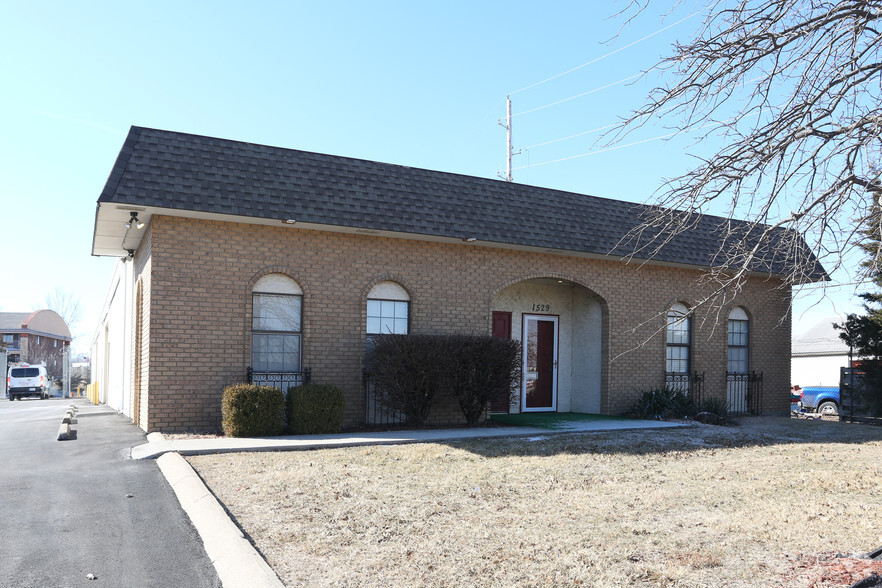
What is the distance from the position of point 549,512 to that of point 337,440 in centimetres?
519

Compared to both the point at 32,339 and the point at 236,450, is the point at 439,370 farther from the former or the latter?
the point at 32,339

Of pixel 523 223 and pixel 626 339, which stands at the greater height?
pixel 523 223

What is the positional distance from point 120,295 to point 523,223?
12107 millimetres

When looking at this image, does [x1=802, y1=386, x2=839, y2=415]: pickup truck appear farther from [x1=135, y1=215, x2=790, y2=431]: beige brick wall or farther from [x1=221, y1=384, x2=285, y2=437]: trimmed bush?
[x1=221, y1=384, x2=285, y2=437]: trimmed bush

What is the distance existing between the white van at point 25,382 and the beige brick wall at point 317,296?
1249 inches

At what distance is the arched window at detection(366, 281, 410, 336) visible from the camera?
13406 mm

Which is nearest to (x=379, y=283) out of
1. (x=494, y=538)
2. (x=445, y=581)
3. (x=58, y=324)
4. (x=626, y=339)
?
(x=626, y=339)

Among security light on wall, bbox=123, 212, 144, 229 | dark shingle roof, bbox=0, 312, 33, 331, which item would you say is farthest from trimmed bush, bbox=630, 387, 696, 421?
dark shingle roof, bbox=0, 312, 33, 331

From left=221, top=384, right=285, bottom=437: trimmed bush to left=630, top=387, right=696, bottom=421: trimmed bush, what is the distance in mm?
8525

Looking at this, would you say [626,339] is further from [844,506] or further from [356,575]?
[356,575]

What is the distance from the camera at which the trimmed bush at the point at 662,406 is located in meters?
15.9

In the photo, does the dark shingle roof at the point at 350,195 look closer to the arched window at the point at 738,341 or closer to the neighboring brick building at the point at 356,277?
the neighboring brick building at the point at 356,277

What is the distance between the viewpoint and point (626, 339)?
16297 millimetres

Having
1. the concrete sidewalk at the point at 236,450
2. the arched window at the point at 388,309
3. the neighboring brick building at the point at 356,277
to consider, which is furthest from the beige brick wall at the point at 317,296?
the concrete sidewalk at the point at 236,450
